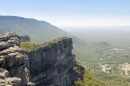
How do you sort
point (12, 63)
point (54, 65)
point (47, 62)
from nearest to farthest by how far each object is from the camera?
point (12, 63)
point (47, 62)
point (54, 65)

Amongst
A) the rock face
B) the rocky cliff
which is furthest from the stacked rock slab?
the rock face

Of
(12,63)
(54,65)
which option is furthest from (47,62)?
(12,63)

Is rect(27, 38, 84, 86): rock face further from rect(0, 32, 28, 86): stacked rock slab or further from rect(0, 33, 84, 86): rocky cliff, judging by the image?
rect(0, 32, 28, 86): stacked rock slab

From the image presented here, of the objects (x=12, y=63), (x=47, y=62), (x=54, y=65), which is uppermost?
(x=12, y=63)

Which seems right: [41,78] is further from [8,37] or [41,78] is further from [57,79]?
[8,37]

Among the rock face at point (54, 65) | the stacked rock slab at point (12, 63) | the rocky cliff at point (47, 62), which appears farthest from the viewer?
the rock face at point (54, 65)

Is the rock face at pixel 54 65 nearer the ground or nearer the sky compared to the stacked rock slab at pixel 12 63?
nearer the ground

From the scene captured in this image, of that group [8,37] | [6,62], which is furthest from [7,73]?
[8,37]

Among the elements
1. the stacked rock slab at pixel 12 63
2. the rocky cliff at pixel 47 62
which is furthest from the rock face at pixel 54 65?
the stacked rock slab at pixel 12 63

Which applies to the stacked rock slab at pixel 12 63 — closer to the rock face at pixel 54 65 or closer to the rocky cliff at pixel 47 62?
the rocky cliff at pixel 47 62

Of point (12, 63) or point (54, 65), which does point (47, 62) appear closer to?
point (54, 65)
